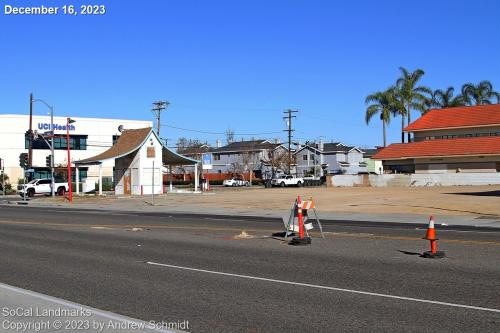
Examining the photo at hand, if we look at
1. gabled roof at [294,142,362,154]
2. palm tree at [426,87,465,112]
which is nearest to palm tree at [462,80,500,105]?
palm tree at [426,87,465,112]

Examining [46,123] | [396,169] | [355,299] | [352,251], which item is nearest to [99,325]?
[355,299]

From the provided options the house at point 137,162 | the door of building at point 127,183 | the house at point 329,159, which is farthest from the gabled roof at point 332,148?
the door of building at point 127,183

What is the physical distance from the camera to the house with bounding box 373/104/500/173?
202 feet

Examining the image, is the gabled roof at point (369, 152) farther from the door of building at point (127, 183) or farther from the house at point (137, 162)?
the door of building at point (127, 183)

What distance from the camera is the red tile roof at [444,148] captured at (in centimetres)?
6100

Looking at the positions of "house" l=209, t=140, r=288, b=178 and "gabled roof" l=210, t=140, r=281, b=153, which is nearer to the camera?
"house" l=209, t=140, r=288, b=178

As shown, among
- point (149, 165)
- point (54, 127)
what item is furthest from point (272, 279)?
point (54, 127)

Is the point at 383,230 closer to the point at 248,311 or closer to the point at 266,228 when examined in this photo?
the point at 266,228

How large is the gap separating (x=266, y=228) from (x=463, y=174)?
1718 inches

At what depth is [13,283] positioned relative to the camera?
953 centimetres

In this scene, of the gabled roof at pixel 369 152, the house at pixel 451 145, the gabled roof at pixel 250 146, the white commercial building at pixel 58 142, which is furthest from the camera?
the gabled roof at pixel 369 152

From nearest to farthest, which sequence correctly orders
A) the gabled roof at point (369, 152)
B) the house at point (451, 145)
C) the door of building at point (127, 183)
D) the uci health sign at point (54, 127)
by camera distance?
the door of building at point (127, 183)
the house at point (451, 145)
the uci health sign at point (54, 127)
the gabled roof at point (369, 152)

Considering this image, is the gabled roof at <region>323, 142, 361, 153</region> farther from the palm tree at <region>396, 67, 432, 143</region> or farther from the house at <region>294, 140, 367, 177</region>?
the palm tree at <region>396, 67, 432, 143</region>

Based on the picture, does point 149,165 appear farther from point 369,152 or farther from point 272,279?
point 369,152
